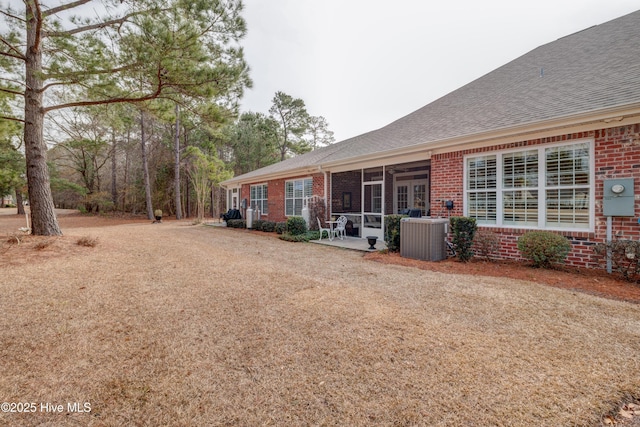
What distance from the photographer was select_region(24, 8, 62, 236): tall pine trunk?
815 centimetres

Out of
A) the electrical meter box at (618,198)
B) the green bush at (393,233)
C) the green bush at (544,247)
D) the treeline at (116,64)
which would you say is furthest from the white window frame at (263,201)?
the electrical meter box at (618,198)

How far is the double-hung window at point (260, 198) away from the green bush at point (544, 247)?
12.2m

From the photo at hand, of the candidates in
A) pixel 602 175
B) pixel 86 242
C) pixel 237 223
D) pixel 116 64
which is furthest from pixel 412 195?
pixel 86 242

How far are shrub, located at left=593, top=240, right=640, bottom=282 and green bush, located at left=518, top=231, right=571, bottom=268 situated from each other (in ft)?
1.62

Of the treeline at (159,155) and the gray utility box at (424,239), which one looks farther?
the treeline at (159,155)

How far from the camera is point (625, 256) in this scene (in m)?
4.64

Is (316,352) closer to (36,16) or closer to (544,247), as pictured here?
(544,247)

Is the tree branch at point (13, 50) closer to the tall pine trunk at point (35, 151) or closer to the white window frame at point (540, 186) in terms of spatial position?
the tall pine trunk at point (35, 151)

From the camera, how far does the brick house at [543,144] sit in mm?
5055

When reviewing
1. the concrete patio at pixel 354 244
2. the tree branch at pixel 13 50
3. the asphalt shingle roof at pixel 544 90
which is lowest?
the concrete patio at pixel 354 244

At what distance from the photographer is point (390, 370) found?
236 centimetres

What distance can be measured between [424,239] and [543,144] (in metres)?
3.02

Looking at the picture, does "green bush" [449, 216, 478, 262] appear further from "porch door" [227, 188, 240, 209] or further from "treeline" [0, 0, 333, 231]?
"porch door" [227, 188, 240, 209]


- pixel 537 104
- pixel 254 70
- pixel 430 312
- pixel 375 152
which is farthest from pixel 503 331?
pixel 254 70
